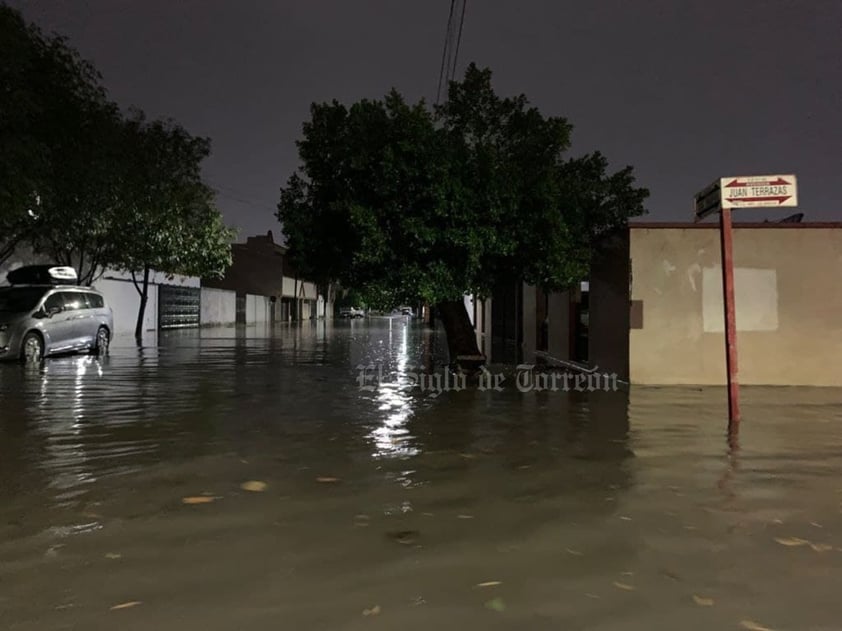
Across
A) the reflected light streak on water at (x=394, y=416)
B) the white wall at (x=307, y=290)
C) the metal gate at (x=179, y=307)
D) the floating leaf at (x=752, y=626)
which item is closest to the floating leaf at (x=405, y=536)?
the floating leaf at (x=752, y=626)

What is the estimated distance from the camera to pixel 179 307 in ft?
116

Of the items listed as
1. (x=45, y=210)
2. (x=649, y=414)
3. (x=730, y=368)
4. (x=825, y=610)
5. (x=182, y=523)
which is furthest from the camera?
(x=45, y=210)

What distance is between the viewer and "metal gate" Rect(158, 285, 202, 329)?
33.2m

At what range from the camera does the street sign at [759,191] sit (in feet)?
24.0

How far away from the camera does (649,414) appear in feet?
28.3

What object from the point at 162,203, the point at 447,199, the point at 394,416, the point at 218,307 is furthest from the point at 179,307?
the point at 394,416

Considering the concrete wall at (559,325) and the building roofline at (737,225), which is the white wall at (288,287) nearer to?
the concrete wall at (559,325)

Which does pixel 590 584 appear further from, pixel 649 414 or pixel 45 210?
pixel 45 210

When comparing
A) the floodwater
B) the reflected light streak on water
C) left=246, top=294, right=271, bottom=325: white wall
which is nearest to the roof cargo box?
the floodwater

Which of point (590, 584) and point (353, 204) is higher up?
point (353, 204)

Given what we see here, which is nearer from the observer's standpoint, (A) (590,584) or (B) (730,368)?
(A) (590,584)

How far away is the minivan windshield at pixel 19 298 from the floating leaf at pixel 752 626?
50.7 ft

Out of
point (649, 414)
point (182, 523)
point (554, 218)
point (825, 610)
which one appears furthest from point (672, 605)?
point (554, 218)

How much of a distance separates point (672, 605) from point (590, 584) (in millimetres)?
425
